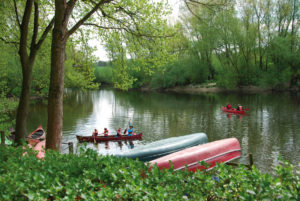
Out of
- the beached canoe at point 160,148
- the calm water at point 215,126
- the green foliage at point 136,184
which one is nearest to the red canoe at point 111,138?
the calm water at point 215,126

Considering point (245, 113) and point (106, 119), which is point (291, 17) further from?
point (106, 119)

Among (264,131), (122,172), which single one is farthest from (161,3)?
(264,131)

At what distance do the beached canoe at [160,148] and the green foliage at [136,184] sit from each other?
7.76m

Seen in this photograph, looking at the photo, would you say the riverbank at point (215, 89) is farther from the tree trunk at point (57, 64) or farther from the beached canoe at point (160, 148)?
the tree trunk at point (57, 64)

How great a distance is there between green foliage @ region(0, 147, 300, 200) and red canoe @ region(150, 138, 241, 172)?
5802mm

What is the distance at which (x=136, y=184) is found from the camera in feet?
13.2

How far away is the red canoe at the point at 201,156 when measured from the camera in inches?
444

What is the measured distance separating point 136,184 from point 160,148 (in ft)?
30.9

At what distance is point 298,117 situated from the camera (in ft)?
89.5

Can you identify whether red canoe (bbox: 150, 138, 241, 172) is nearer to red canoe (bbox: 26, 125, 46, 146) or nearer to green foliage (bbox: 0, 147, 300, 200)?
green foliage (bbox: 0, 147, 300, 200)

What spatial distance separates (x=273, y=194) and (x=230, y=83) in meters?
59.7

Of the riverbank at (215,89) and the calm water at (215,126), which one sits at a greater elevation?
the riverbank at (215,89)

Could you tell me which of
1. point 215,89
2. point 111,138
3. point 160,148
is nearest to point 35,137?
point 111,138

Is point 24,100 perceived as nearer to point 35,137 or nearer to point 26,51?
point 26,51
